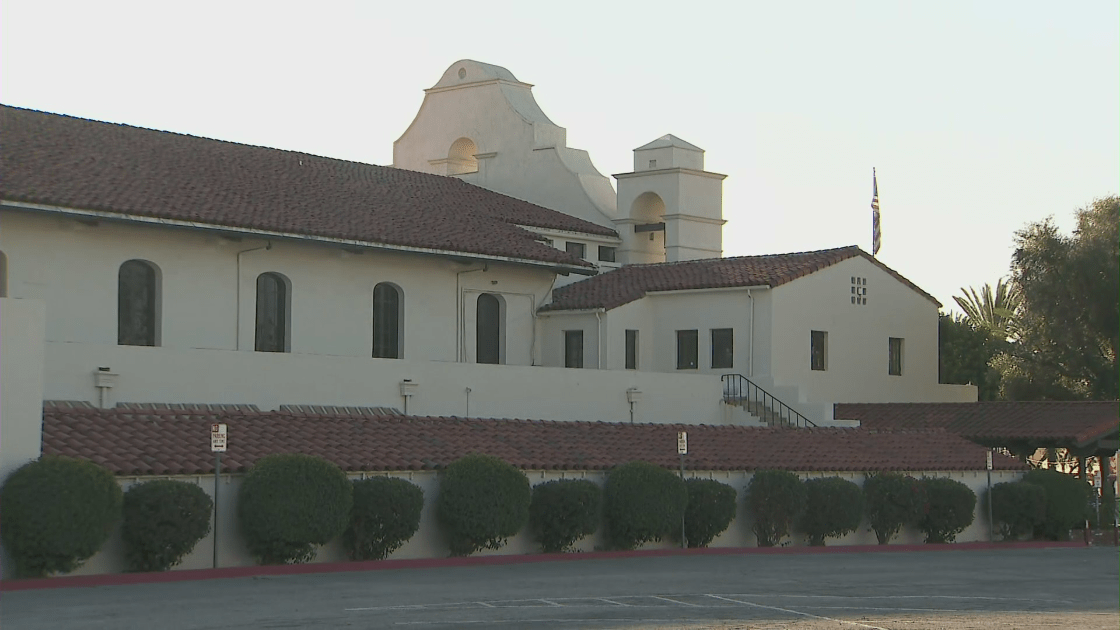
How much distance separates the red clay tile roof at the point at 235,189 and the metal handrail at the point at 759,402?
18.8 ft

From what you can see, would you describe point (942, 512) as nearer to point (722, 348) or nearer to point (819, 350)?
point (722, 348)

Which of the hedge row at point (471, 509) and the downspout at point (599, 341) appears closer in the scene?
the hedge row at point (471, 509)

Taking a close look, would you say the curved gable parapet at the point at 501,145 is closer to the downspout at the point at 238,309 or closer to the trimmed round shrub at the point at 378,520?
the downspout at the point at 238,309

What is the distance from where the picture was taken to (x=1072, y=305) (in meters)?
52.5

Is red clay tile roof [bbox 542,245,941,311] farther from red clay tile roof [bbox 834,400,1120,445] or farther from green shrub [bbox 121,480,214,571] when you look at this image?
green shrub [bbox 121,480,214,571]

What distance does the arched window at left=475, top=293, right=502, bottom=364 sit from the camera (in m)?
44.8

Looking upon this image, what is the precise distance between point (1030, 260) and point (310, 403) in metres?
28.4

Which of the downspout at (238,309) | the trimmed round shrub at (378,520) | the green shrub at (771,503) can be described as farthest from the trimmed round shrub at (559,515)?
the downspout at (238,309)

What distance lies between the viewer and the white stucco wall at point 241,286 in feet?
113

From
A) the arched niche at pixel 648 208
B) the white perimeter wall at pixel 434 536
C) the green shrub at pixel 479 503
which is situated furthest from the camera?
the arched niche at pixel 648 208

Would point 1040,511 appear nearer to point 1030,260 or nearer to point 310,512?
point 1030,260

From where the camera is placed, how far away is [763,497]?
3459cm

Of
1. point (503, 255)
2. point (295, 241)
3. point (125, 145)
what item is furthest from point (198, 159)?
point (503, 255)

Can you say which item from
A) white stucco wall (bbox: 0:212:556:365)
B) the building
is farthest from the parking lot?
white stucco wall (bbox: 0:212:556:365)
